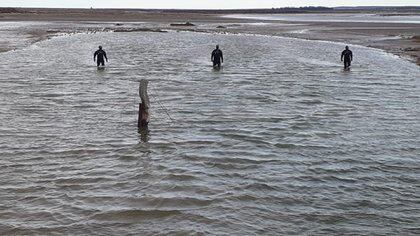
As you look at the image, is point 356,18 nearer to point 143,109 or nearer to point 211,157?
point 143,109

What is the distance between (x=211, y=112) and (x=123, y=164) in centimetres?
721

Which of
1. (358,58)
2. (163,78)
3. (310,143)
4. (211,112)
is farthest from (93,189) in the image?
(358,58)

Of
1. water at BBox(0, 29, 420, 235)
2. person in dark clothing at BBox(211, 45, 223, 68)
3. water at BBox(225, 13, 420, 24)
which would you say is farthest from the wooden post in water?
water at BBox(225, 13, 420, 24)

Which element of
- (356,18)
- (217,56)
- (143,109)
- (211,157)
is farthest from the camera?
(356,18)

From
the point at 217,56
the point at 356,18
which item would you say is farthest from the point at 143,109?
the point at 356,18

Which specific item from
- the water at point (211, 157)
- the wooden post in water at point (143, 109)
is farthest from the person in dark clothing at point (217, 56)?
the wooden post in water at point (143, 109)

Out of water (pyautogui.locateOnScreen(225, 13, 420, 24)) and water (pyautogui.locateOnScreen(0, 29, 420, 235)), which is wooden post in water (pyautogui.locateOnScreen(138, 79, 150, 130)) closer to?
water (pyautogui.locateOnScreen(0, 29, 420, 235))

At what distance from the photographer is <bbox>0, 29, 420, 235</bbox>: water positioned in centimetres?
1054

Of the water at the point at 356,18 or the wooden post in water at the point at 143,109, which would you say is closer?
the wooden post in water at the point at 143,109

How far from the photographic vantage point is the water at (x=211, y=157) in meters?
10.5

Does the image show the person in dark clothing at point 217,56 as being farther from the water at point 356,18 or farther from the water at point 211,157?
the water at point 356,18

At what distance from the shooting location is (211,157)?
1449cm

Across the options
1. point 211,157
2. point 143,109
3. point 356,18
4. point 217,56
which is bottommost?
point 211,157

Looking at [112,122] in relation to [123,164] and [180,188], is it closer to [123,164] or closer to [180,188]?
[123,164]
